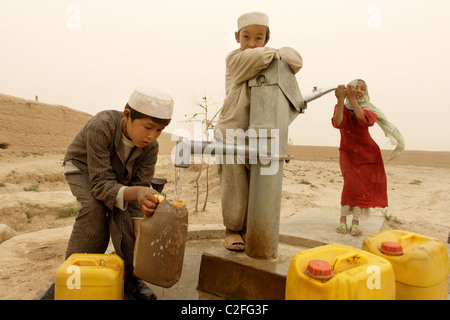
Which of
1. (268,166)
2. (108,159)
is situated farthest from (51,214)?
(268,166)

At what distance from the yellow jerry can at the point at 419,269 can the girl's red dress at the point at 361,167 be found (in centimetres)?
165

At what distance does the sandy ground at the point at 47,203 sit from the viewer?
8.48 ft

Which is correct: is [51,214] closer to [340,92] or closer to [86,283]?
[86,283]

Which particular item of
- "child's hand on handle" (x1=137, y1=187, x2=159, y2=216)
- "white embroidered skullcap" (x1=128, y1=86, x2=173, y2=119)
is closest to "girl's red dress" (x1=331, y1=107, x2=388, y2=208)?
"white embroidered skullcap" (x1=128, y1=86, x2=173, y2=119)

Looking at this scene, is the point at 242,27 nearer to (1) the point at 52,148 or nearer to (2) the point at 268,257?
(2) the point at 268,257

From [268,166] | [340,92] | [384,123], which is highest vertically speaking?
[340,92]

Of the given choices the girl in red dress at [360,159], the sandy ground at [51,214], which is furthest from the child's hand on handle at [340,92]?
the sandy ground at [51,214]

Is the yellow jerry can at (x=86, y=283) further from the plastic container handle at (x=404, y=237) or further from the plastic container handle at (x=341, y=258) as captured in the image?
the plastic container handle at (x=404, y=237)

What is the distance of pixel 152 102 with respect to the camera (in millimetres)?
1491

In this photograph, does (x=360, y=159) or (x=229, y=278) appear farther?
(x=360, y=159)

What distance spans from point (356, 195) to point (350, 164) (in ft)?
1.06

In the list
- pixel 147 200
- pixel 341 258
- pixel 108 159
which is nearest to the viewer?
pixel 341 258

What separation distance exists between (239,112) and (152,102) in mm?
638
